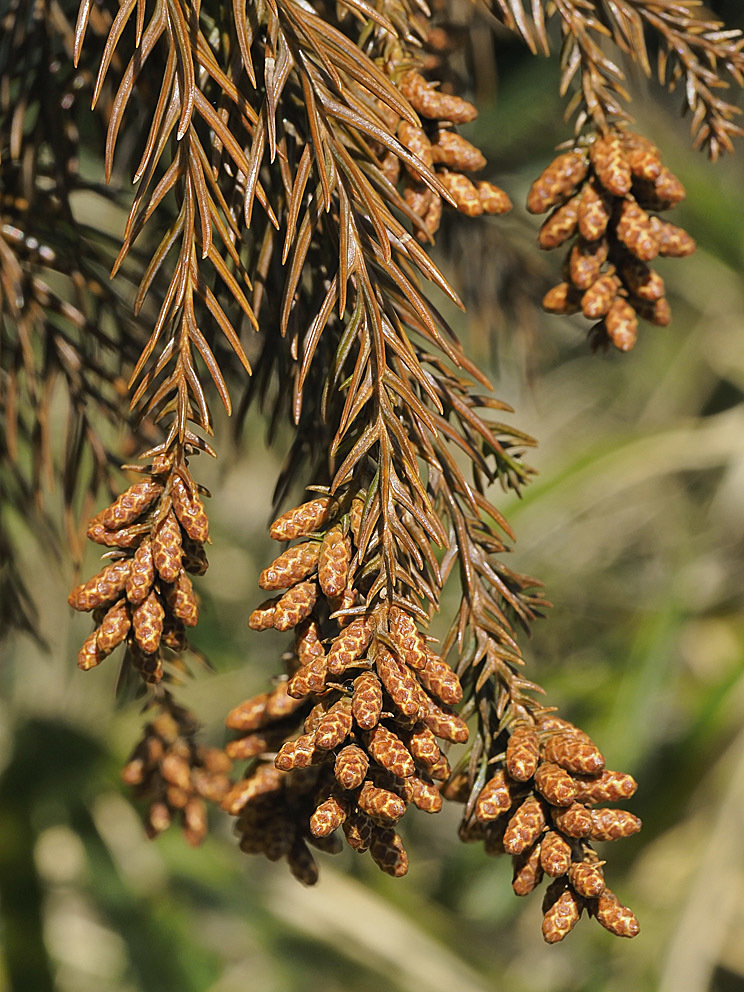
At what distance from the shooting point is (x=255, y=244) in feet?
1.97

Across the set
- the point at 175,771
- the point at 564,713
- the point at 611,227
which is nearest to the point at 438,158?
Answer: the point at 611,227

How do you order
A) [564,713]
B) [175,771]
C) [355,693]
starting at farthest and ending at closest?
[564,713]
[175,771]
[355,693]

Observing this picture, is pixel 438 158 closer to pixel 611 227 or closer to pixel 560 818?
pixel 611 227

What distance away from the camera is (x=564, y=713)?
2.41 m

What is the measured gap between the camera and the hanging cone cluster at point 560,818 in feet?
1.46

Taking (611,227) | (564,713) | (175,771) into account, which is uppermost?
(611,227)

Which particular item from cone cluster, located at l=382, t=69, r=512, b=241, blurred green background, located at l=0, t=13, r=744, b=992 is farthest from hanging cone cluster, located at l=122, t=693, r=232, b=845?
blurred green background, located at l=0, t=13, r=744, b=992

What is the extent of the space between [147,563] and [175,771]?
1.15 feet

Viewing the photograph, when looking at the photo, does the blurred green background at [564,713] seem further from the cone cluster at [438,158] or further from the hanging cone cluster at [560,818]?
the hanging cone cluster at [560,818]

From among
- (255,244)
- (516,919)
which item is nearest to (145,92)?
(255,244)

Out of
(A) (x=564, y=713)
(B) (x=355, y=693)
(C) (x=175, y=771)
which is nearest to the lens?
(B) (x=355, y=693)

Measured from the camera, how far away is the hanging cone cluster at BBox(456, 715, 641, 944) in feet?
1.46

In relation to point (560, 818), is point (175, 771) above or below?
below

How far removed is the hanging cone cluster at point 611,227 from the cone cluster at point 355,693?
236 millimetres
